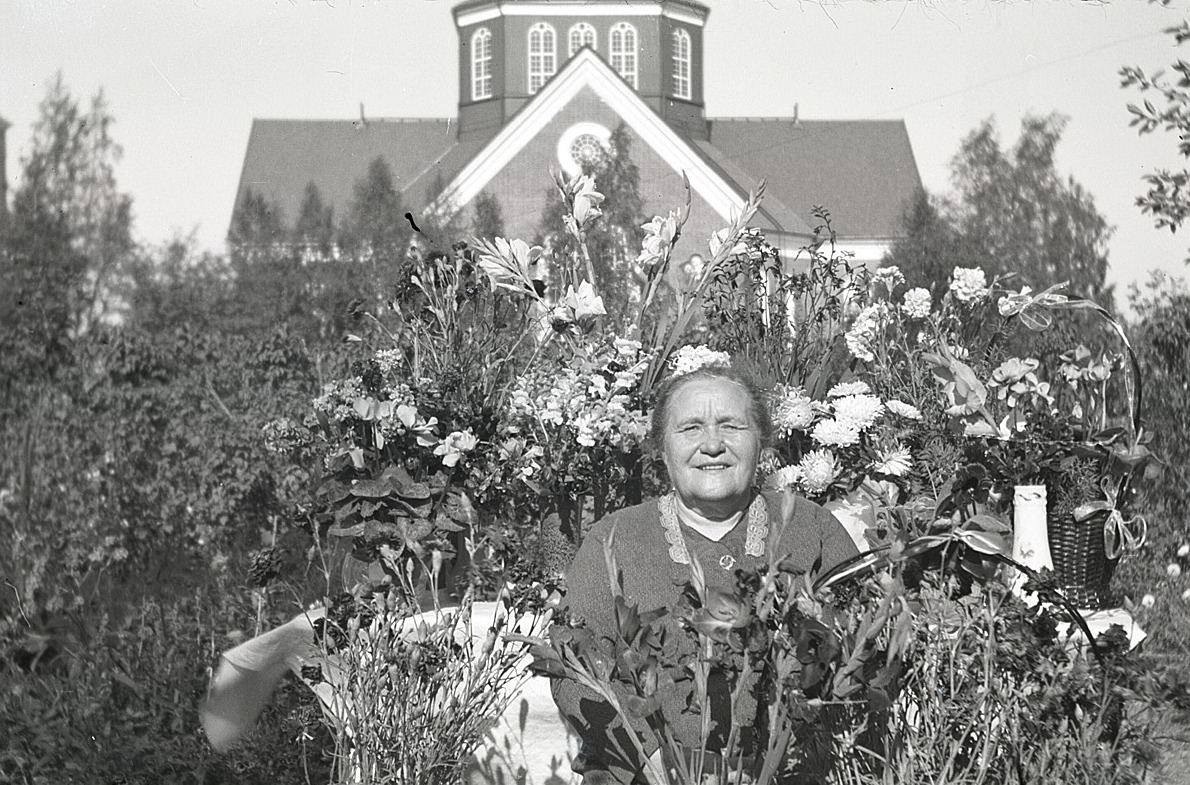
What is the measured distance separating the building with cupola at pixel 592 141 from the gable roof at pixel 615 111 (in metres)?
0.02

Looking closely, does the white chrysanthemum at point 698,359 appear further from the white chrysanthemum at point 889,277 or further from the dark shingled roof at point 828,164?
the dark shingled roof at point 828,164

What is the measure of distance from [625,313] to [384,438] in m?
1.27

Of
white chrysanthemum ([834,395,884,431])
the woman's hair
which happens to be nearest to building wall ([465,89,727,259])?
white chrysanthemum ([834,395,884,431])

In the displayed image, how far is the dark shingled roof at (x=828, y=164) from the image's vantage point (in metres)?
21.4

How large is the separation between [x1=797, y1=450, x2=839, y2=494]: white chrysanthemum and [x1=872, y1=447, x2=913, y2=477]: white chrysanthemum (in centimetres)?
12

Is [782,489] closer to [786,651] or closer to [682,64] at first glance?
[786,651]

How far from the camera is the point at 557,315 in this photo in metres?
3.31

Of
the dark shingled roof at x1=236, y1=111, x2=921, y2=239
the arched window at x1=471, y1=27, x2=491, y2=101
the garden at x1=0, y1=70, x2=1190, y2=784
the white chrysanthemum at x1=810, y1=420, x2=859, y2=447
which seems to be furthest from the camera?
the arched window at x1=471, y1=27, x2=491, y2=101

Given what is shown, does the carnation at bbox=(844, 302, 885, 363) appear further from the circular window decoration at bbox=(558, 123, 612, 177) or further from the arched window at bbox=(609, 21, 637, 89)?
the arched window at bbox=(609, 21, 637, 89)

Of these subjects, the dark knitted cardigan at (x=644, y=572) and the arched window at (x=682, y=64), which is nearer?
the dark knitted cardigan at (x=644, y=572)

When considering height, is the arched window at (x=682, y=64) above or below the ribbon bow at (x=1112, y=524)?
above

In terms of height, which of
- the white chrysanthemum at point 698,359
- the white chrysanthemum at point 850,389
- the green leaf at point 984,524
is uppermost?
the white chrysanthemum at point 698,359

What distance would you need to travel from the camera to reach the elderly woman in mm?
2309

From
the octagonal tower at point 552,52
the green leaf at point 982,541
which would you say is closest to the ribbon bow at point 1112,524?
the green leaf at point 982,541
